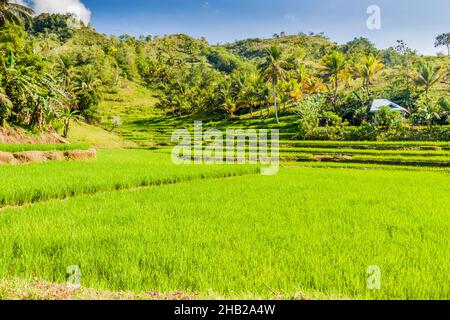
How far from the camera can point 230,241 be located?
5430 millimetres

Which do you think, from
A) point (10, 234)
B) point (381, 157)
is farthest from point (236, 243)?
point (381, 157)

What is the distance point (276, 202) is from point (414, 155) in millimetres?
17963

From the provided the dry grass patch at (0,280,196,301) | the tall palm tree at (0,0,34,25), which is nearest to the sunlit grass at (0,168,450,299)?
the dry grass patch at (0,280,196,301)

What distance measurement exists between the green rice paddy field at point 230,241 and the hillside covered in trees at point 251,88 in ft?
51.8

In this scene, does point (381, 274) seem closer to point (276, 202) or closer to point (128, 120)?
point (276, 202)

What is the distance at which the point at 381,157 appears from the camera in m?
23.0

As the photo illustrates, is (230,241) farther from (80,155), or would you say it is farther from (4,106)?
(4,106)

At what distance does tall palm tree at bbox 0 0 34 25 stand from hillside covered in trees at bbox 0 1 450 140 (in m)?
0.10

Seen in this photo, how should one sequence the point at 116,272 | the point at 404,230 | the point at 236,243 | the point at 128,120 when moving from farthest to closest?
the point at 128,120 < the point at 404,230 < the point at 236,243 < the point at 116,272

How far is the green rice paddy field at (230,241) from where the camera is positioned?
3830 mm

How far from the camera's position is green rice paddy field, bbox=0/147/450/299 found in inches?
151

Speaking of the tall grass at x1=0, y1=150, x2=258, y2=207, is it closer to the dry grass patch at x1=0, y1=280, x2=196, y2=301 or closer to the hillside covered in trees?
the dry grass patch at x1=0, y1=280, x2=196, y2=301
